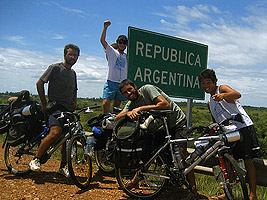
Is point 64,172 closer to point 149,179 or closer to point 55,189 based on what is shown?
point 55,189

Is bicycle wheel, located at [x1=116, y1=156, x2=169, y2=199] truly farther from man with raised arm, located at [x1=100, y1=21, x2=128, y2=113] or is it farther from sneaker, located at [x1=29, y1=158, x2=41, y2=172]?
man with raised arm, located at [x1=100, y1=21, x2=128, y2=113]

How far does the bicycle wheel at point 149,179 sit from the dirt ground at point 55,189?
0.19 m

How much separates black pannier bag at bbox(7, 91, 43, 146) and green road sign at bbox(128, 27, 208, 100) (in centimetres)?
185

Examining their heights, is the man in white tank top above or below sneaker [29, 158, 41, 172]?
above

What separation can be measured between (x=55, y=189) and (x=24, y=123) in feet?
4.58

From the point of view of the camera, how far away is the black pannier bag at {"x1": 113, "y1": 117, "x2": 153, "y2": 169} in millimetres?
3756

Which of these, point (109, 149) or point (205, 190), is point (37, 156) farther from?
point (205, 190)

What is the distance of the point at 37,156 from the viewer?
455 centimetres

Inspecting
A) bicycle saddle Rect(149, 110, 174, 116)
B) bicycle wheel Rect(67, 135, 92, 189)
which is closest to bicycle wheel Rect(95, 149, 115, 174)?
bicycle wheel Rect(67, 135, 92, 189)

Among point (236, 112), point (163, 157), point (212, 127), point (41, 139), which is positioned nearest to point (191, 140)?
point (212, 127)

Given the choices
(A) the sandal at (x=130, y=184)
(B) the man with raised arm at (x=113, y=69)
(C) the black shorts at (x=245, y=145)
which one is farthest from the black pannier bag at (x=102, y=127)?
(C) the black shorts at (x=245, y=145)

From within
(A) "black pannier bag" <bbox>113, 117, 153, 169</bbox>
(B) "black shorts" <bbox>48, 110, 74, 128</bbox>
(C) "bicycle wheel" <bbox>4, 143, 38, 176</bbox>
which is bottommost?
(C) "bicycle wheel" <bbox>4, 143, 38, 176</bbox>

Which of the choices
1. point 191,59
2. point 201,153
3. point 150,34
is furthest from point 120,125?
point 191,59

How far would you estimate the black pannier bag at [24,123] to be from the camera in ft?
16.2
